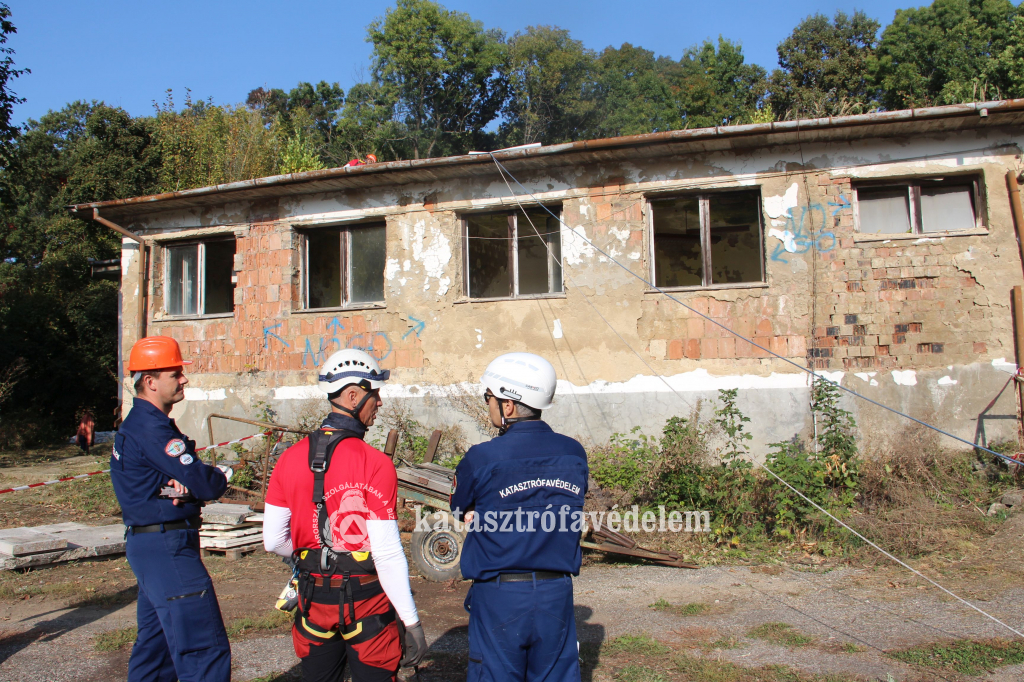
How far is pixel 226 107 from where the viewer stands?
76.7 feet

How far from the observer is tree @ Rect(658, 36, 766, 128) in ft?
108

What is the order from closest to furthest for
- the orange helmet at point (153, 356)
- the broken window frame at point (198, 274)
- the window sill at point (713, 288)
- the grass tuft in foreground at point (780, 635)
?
the orange helmet at point (153, 356) < the grass tuft in foreground at point (780, 635) < the window sill at point (713, 288) < the broken window frame at point (198, 274)

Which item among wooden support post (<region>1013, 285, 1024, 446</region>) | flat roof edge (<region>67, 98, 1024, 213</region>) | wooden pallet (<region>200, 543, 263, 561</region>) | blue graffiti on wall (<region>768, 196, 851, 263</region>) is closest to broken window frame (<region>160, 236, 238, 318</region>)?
flat roof edge (<region>67, 98, 1024, 213</region>)

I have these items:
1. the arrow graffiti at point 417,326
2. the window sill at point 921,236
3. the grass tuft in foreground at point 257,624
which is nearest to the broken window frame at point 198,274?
the arrow graffiti at point 417,326

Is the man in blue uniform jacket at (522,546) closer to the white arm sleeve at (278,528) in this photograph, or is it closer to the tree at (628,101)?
the white arm sleeve at (278,528)

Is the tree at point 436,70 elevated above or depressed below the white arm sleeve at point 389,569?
above

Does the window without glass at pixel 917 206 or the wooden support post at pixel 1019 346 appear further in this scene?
the window without glass at pixel 917 206

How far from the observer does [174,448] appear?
10.5ft

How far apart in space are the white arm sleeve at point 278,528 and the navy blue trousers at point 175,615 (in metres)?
0.45

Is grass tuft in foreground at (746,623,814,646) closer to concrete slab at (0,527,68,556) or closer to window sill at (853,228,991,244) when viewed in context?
window sill at (853,228,991,244)

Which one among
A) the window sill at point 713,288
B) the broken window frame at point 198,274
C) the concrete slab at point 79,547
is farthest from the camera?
the broken window frame at point 198,274

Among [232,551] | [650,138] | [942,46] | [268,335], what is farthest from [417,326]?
[942,46]

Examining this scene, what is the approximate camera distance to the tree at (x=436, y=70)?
36531 mm

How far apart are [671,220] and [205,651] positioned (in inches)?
314
